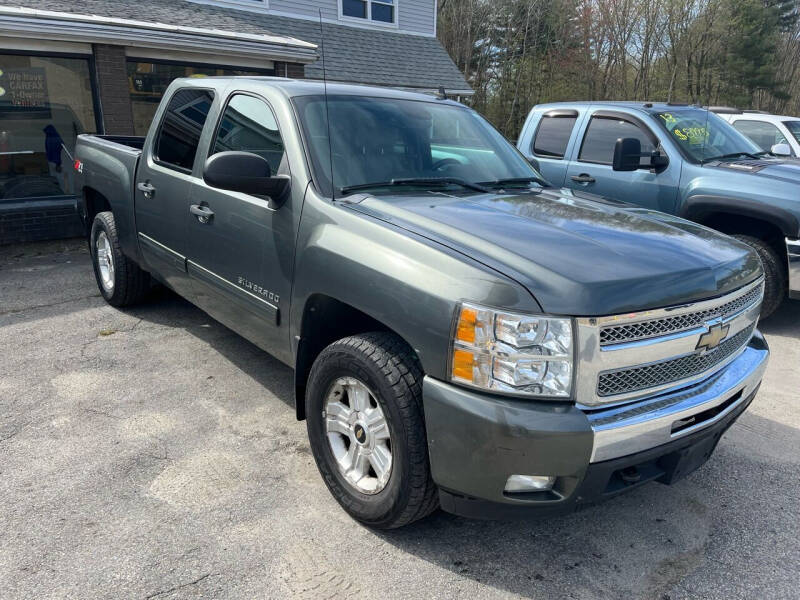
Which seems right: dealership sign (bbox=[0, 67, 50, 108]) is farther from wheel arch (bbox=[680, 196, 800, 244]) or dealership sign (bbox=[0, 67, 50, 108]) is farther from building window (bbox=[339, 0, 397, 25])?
building window (bbox=[339, 0, 397, 25])

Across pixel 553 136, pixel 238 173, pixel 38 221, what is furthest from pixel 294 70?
pixel 238 173

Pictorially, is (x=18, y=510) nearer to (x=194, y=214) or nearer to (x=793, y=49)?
(x=194, y=214)

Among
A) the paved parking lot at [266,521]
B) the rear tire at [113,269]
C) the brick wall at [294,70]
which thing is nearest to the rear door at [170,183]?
the rear tire at [113,269]

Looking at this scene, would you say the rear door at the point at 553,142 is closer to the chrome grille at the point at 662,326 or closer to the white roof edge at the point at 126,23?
the chrome grille at the point at 662,326

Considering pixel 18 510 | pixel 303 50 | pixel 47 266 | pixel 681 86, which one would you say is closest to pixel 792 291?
pixel 18 510

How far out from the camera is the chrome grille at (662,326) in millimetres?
2225

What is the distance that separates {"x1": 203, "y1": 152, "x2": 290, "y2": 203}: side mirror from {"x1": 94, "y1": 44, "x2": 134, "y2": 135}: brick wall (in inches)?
298

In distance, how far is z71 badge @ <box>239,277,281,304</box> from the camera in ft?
10.5

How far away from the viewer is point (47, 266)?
24.0ft

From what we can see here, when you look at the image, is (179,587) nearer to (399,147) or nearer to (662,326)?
(662,326)

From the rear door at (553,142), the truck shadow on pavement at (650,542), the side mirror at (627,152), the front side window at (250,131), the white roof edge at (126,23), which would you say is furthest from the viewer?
the white roof edge at (126,23)

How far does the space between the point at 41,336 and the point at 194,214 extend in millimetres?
2125

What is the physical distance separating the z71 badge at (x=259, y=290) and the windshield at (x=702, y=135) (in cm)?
460

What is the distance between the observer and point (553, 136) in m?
7.11
